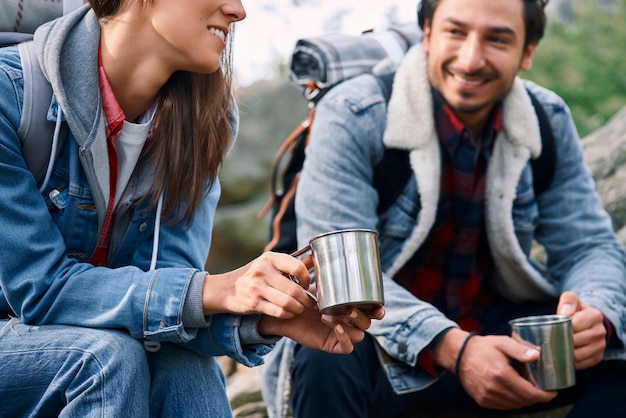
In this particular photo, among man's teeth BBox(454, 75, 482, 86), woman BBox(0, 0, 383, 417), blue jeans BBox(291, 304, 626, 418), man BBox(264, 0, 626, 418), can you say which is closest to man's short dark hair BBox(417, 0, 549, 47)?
man BBox(264, 0, 626, 418)

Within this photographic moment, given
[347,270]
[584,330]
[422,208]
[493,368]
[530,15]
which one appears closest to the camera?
[347,270]

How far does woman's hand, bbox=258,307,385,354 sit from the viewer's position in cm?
251

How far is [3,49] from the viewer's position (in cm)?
270

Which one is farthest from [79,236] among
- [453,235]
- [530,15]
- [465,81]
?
[530,15]

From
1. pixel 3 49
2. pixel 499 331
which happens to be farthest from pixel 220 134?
pixel 499 331

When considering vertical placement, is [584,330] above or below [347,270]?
below

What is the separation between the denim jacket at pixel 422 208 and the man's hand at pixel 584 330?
0.11 metres

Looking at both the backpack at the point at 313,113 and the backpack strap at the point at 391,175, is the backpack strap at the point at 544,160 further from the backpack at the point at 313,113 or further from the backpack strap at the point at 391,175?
the backpack strap at the point at 391,175

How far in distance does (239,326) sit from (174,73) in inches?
33.2

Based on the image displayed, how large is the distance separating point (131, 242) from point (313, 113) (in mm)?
1303

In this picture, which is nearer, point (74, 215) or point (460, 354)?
point (74, 215)

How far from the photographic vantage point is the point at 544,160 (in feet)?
12.8

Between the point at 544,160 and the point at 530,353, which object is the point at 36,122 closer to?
the point at 530,353

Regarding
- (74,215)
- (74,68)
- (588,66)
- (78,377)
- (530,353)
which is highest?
(74,68)
